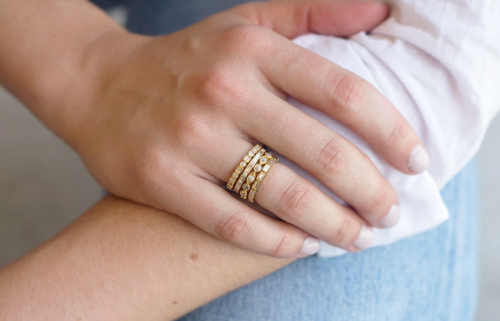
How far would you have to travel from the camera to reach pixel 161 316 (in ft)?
2.06

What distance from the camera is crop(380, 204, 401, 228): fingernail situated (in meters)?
0.59

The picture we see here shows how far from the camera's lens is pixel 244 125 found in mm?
569

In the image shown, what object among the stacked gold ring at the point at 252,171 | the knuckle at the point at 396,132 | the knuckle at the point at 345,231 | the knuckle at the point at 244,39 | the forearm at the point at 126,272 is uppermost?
the knuckle at the point at 244,39

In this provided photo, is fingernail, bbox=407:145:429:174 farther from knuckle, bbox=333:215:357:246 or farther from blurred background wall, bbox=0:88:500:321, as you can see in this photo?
blurred background wall, bbox=0:88:500:321

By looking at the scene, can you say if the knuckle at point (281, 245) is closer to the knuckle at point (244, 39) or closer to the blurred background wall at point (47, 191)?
the knuckle at point (244, 39)

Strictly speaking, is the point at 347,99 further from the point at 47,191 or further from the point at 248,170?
the point at 47,191

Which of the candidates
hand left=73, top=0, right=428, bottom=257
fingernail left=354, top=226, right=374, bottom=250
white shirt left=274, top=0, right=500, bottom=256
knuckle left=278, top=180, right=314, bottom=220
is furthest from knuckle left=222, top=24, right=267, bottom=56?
fingernail left=354, top=226, right=374, bottom=250

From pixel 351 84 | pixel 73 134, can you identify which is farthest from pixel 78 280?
pixel 351 84

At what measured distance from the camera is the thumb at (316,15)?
2.09 feet

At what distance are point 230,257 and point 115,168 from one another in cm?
23

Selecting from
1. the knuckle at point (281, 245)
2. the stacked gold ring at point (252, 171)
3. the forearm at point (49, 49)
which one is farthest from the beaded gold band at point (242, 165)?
the forearm at point (49, 49)

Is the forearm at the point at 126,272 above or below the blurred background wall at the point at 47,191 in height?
above

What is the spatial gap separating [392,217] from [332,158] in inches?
5.6

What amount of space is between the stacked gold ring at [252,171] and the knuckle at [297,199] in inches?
1.6
